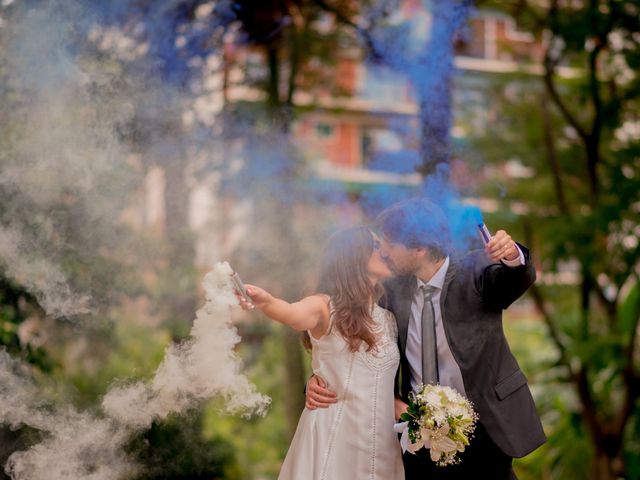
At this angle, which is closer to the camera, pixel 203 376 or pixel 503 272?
pixel 503 272

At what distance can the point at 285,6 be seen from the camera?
799 centimetres

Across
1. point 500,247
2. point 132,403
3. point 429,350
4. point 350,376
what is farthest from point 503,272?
point 132,403

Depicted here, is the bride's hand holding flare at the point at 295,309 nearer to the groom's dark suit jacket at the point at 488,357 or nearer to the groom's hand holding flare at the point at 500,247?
the groom's dark suit jacket at the point at 488,357

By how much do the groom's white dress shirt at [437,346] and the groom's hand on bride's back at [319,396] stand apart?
1.22 feet

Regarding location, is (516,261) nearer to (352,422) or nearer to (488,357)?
(488,357)

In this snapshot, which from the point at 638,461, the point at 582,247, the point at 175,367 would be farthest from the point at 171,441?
the point at 638,461

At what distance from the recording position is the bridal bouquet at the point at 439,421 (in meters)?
3.09

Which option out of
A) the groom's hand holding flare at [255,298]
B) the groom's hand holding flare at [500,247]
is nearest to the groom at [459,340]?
the groom's hand holding flare at [500,247]

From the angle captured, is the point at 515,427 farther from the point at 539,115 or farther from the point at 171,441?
the point at 539,115

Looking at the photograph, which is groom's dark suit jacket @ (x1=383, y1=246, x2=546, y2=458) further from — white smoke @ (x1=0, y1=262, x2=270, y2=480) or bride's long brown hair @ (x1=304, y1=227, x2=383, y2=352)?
white smoke @ (x1=0, y1=262, x2=270, y2=480)

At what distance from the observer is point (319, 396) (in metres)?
3.39

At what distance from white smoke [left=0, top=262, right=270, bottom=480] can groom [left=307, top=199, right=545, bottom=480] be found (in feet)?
1.37

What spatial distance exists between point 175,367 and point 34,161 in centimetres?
197

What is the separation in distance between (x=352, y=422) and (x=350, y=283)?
61 cm
